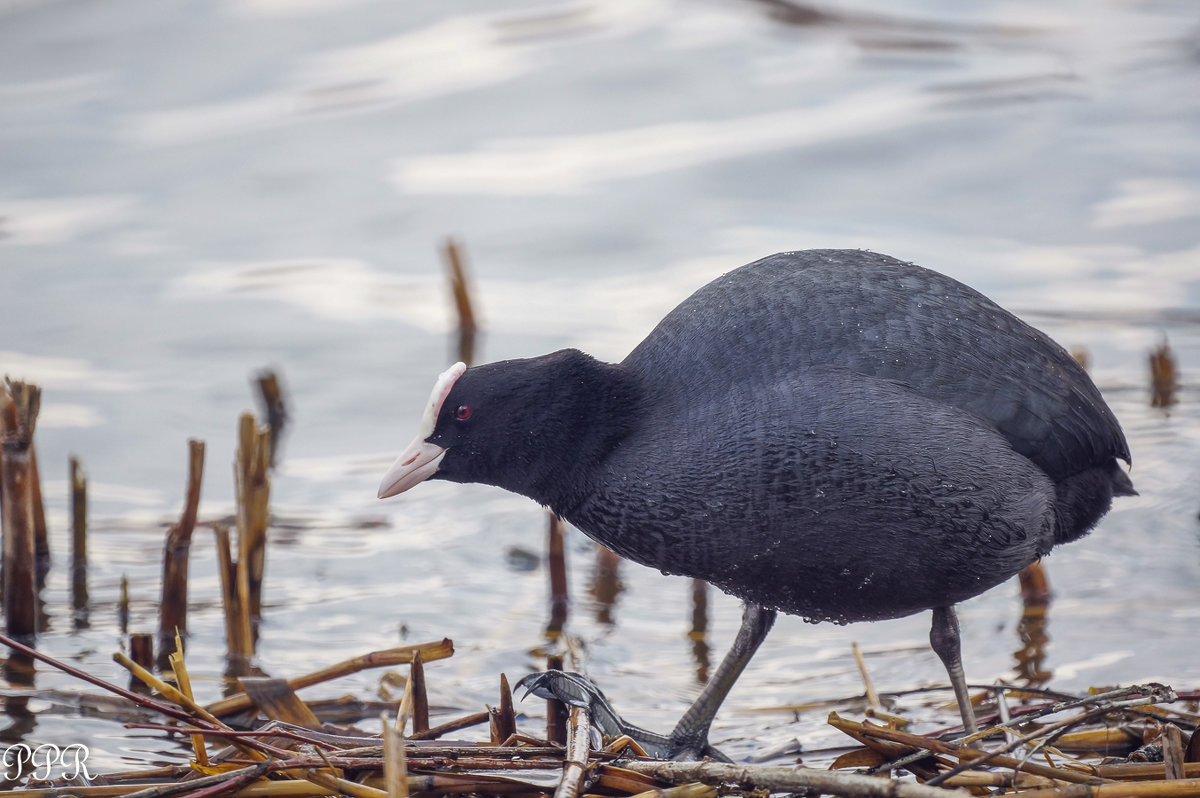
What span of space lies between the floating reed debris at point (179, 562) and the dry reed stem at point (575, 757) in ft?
5.26

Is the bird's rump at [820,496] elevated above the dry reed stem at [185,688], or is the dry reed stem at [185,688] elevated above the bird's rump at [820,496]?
the bird's rump at [820,496]

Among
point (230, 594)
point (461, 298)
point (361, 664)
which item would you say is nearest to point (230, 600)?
point (230, 594)

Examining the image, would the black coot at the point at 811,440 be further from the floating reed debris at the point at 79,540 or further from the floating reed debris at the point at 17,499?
the floating reed debris at the point at 79,540

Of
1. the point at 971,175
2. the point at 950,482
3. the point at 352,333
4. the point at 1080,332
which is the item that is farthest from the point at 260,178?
the point at 950,482

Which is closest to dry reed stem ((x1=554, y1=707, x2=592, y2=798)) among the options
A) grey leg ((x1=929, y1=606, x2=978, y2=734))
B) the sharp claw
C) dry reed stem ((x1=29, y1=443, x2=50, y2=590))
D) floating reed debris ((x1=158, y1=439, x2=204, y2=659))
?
the sharp claw

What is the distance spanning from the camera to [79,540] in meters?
4.86

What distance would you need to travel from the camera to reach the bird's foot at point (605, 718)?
3.56 meters

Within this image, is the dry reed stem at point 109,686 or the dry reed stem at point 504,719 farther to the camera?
the dry reed stem at point 504,719

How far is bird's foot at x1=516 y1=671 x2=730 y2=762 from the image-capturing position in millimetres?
3557

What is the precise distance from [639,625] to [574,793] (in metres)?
2.15

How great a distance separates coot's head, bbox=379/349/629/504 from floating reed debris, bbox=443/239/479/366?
374 centimetres

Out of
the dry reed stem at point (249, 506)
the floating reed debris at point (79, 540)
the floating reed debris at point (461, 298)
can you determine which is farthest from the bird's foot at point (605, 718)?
the floating reed debris at point (461, 298)

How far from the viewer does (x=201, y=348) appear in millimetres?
7324

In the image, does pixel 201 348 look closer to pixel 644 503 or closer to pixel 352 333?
pixel 352 333
